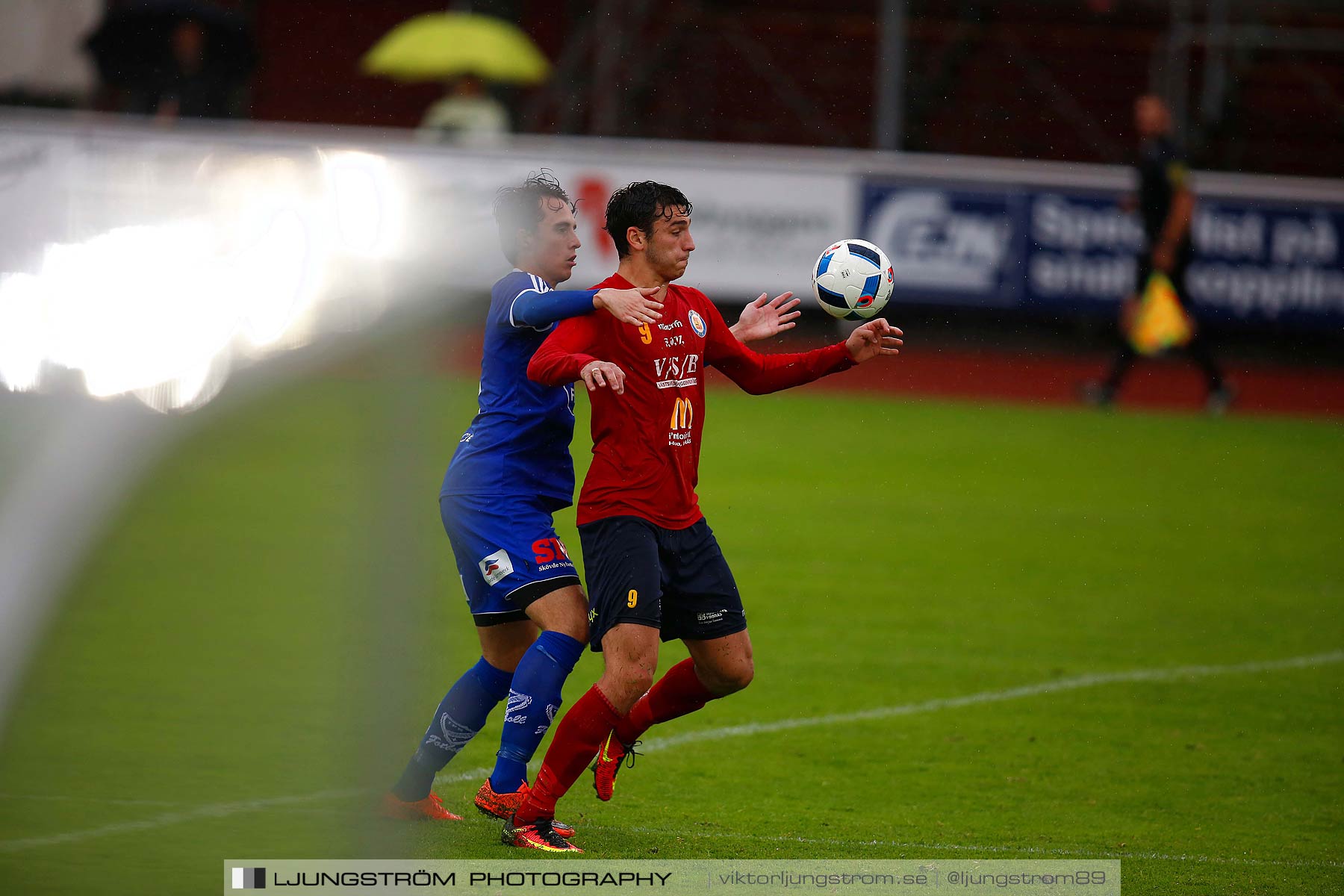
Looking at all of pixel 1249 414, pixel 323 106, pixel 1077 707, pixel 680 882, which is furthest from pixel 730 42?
pixel 680 882

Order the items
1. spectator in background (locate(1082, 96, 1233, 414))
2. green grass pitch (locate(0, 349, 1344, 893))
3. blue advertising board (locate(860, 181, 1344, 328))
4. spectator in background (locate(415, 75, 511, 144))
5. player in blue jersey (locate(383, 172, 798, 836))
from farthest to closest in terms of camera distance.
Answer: blue advertising board (locate(860, 181, 1344, 328))
spectator in background (locate(415, 75, 511, 144))
spectator in background (locate(1082, 96, 1233, 414))
player in blue jersey (locate(383, 172, 798, 836))
green grass pitch (locate(0, 349, 1344, 893))

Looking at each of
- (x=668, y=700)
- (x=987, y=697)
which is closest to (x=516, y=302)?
(x=668, y=700)

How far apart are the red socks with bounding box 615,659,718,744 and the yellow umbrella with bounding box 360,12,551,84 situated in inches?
528

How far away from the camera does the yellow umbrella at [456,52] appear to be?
679 inches

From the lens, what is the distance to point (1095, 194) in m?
16.2

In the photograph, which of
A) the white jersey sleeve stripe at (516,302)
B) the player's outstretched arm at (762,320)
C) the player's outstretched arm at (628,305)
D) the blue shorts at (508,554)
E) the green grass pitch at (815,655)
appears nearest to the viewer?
the green grass pitch at (815,655)

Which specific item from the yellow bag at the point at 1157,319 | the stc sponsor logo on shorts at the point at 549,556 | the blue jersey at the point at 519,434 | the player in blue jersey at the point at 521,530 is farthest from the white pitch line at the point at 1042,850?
the yellow bag at the point at 1157,319

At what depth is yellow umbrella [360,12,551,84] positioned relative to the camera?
17250mm

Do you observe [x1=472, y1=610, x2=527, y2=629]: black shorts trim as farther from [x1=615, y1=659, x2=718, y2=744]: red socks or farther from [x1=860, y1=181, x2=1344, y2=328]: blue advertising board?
[x1=860, y1=181, x2=1344, y2=328]: blue advertising board

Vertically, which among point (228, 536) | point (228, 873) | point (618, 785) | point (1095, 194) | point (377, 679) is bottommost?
point (618, 785)

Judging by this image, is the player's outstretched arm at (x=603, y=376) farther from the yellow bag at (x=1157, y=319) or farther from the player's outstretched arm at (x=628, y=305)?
the yellow bag at (x=1157, y=319)

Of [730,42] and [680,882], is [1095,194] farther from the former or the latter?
[680,882]

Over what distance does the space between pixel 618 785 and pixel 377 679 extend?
11.7 ft

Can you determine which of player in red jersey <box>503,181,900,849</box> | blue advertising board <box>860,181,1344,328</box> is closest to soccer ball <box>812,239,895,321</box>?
player in red jersey <box>503,181,900,849</box>
